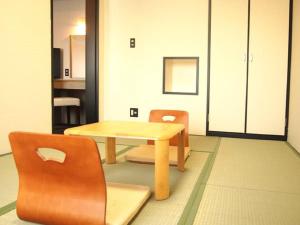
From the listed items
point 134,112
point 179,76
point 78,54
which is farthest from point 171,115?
point 78,54

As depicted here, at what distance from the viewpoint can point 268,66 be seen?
3943 mm

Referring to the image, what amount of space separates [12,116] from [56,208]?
6.46ft

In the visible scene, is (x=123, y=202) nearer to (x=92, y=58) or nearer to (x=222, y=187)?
(x=222, y=187)

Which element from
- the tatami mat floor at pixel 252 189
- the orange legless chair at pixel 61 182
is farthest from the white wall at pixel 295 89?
the orange legless chair at pixel 61 182

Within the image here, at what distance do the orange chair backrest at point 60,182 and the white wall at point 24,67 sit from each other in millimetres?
1744

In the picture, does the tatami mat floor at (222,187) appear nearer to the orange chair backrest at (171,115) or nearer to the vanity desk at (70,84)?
the orange chair backrest at (171,115)

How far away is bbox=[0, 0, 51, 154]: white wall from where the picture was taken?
3010mm

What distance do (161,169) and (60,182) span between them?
0.66m

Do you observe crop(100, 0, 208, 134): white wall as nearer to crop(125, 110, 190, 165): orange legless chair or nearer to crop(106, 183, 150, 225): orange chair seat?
crop(125, 110, 190, 165): orange legless chair

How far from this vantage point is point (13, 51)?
3.09 metres

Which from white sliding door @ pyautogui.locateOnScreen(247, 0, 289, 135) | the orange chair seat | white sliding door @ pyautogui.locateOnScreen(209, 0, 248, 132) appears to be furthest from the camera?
white sliding door @ pyautogui.locateOnScreen(209, 0, 248, 132)

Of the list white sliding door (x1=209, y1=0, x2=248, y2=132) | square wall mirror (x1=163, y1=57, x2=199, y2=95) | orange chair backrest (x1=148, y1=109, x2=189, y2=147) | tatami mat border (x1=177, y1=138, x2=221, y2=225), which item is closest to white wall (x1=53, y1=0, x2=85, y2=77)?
square wall mirror (x1=163, y1=57, x2=199, y2=95)

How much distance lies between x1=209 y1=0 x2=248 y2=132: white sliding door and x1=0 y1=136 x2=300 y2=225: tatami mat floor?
760 millimetres

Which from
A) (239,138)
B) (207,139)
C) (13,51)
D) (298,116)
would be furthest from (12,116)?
(298,116)
